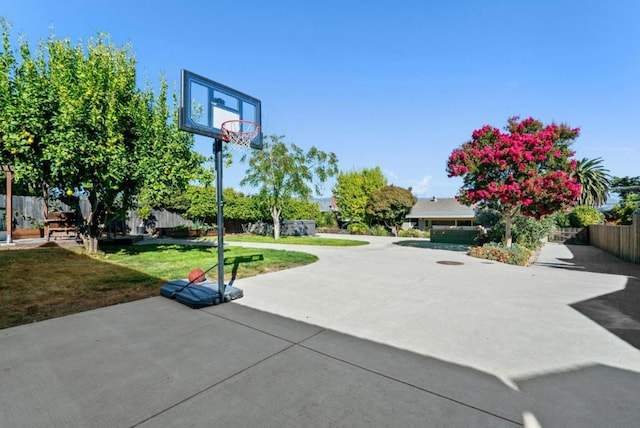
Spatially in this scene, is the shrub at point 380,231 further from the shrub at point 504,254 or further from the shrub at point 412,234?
the shrub at point 504,254

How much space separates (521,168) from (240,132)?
9161mm

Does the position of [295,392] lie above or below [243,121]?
below

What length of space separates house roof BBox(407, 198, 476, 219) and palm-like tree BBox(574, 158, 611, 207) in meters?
10.0

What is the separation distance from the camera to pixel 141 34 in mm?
8773

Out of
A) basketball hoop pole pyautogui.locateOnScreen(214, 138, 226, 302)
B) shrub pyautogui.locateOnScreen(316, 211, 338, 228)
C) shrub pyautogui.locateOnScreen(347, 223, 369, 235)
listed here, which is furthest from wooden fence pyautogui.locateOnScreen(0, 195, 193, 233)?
shrub pyautogui.locateOnScreen(347, 223, 369, 235)

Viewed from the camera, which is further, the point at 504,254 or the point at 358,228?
the point at 358,228

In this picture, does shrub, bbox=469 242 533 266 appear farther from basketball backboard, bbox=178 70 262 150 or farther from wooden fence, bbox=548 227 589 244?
wooden fence, bbox=548 227 589 244

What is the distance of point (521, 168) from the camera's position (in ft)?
31.8

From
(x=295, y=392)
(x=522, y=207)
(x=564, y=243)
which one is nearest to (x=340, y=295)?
(x=295, y=392)

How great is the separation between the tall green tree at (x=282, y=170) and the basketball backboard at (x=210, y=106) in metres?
15.2

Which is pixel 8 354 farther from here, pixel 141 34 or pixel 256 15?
pixel 256 15

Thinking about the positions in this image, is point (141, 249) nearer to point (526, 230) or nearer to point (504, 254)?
point (504, 254)

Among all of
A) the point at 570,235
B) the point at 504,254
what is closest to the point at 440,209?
the point at 570,235

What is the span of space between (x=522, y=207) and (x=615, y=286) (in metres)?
4.83
